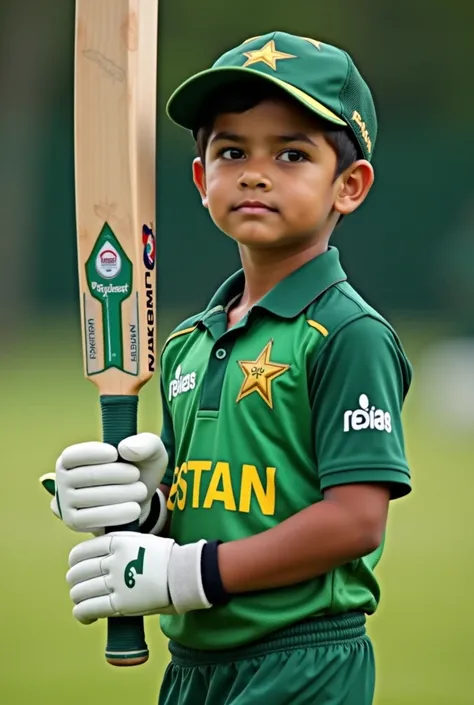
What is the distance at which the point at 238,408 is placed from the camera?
5.44ft

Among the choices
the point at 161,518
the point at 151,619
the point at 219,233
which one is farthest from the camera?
the point at 219,233

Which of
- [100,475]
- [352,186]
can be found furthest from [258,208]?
[100,475]

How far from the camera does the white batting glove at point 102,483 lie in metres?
1.65

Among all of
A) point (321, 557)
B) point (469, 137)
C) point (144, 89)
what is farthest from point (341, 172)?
point (469, 137)

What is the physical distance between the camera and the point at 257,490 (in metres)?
1.63

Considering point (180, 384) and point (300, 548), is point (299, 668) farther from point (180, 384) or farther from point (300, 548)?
point (180, 384)

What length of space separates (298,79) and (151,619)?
2680 millimetres

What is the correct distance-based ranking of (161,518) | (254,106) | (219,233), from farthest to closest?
(219,233) < (161,518) < (254,106)

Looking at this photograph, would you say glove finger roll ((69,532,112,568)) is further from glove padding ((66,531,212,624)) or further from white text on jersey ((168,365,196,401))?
white text on jersey ((168,365,196,401))

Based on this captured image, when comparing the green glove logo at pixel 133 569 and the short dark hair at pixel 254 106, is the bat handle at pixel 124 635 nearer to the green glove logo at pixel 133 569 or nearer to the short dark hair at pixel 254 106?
the green glove logo at pixel 133 569

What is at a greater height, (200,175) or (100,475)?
(200,175)

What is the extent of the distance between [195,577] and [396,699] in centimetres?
186

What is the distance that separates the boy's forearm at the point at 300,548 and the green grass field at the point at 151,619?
1.80 meters

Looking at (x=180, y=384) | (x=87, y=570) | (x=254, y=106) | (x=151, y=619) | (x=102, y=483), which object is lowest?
(x=151, y=619)
